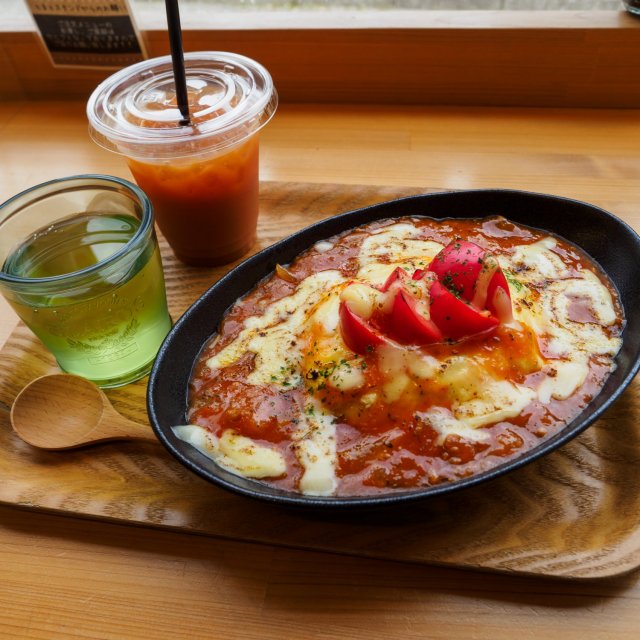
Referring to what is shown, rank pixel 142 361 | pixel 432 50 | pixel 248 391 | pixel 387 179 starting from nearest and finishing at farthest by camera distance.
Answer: pixel 248 391 → pixel 142 361 → pixel 387 179 → pixel 432 50

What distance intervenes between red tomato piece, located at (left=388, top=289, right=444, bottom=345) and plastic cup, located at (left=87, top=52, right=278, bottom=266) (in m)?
0.61

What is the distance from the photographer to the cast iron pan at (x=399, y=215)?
3.42 ft

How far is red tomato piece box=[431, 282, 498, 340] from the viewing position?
118 cm

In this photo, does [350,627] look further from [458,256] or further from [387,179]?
[387,179]

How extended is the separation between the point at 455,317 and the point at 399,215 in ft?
1.58

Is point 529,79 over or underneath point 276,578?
over

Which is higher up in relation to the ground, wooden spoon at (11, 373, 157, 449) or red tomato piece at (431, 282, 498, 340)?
red tomato piece at (431, 282, 498, 340)

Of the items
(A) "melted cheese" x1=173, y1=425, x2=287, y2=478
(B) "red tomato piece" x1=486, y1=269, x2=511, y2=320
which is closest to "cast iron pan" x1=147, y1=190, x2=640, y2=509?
(A) "melted cheese" x1=173, y1=425, x2=287, y2=478

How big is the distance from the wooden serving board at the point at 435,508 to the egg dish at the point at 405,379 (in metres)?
0.09

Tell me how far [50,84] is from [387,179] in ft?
5.02

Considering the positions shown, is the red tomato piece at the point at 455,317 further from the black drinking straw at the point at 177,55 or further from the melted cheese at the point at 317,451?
the black drinking straw at the point at 177,55

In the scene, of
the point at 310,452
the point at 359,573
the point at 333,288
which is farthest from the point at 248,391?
the point at 359,573

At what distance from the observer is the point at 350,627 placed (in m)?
1.03

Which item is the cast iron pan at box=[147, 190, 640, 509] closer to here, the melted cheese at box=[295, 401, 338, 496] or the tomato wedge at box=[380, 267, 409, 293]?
the melted cheese at box=[295, 401, 338, 496]
